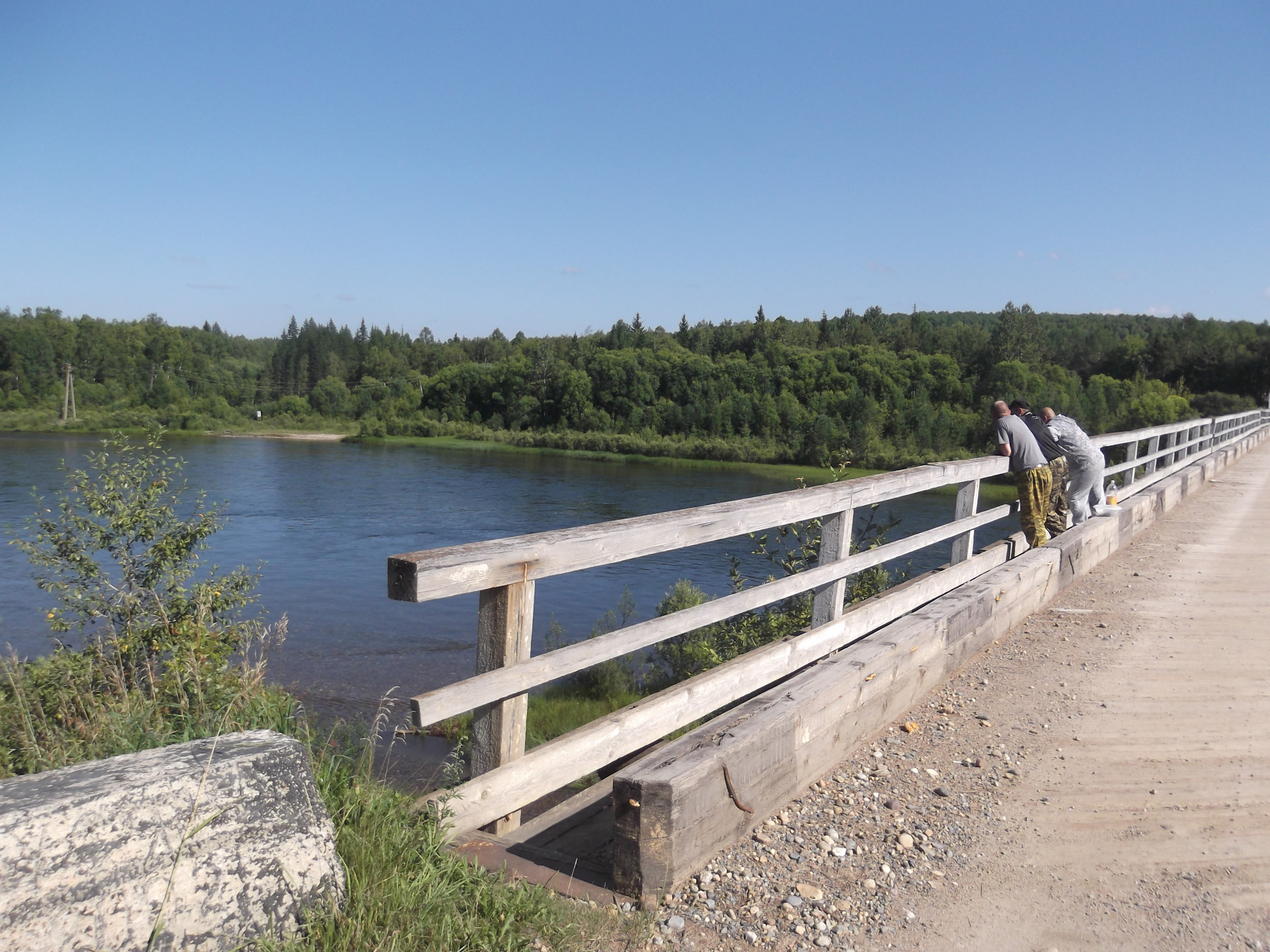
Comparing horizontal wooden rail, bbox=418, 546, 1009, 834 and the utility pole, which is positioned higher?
horizontal wooden rail, bbox=418, 546, 1009, 834

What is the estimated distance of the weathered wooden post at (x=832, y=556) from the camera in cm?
491

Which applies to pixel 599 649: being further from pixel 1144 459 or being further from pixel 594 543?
pixel 1144 459

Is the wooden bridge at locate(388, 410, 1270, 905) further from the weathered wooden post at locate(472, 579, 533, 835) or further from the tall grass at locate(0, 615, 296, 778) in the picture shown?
the tall grass at locate(0, 615, 296, 778)

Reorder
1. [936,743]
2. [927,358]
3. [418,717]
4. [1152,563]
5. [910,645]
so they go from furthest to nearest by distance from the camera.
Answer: [927,358]
[1152,563]
[910,645]
[936,743]
[418,717]

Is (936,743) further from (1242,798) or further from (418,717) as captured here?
(418,717)

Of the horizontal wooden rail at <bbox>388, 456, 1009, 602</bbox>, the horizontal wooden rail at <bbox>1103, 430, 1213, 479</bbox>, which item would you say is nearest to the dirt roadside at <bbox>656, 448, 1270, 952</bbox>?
the horizontal wooden rail at <bbox>388, 456, 1009, 602</bbox>

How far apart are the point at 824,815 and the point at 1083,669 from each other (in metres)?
2.78

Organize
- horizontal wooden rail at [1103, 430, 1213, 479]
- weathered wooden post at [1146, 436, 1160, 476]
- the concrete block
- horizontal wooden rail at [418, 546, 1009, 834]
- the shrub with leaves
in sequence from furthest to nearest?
weathered wooden post at [1146, 436, 1160, 476] < horizontal wooden rail at [1103, 430, 1213, 479] < the shrub with leaves < horizontal wooden rail at [418, 546, 1009, 834] < the concrete block

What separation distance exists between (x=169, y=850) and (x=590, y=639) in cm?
150

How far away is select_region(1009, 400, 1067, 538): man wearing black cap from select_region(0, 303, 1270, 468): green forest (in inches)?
3074

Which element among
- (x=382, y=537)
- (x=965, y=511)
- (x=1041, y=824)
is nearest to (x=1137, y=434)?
(x=965, y=511)

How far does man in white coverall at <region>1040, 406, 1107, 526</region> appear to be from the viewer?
9953mm

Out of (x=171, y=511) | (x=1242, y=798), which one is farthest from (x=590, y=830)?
(x=171, y=511)

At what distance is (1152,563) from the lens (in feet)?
30.2
